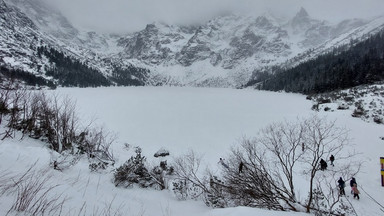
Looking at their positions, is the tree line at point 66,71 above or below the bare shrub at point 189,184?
above

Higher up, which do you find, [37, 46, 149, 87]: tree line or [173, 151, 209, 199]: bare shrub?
[37, 46, 149, 87]: tree line

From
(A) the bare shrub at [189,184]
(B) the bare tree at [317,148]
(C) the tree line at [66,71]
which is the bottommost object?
(A) the bare shrub at [189,184]

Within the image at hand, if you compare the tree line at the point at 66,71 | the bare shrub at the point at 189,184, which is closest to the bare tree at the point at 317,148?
the bare shrub at the point at 189,184

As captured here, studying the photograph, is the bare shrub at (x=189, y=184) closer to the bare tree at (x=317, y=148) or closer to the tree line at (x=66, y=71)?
the bare tree at (x=317, y=148)

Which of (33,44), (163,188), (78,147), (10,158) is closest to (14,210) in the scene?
(10,158)

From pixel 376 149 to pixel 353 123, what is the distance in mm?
9887

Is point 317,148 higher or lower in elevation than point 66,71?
lower

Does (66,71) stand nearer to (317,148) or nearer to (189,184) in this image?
(189,184)

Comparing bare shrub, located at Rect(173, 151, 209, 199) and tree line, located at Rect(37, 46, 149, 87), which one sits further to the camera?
tree line, located at Rect(37, 46, 149, 87)

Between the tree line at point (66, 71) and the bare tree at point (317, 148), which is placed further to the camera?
the tree line at point (66, 71)

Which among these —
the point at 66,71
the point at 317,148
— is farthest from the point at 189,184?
the point at 66,71

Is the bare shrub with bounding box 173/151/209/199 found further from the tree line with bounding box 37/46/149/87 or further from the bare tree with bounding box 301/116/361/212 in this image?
the tree line with bounding box 37/46/149/87

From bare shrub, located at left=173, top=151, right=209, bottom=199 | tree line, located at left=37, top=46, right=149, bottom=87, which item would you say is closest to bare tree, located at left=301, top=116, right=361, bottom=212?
Result: bare shrub, located at left=173, top=151, right=209, bottom=199

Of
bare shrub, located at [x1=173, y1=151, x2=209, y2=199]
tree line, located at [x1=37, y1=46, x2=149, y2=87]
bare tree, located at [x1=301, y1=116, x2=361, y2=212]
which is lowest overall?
bare shrub, located at [x1=173, y1=151, x2=209, y2=199]
